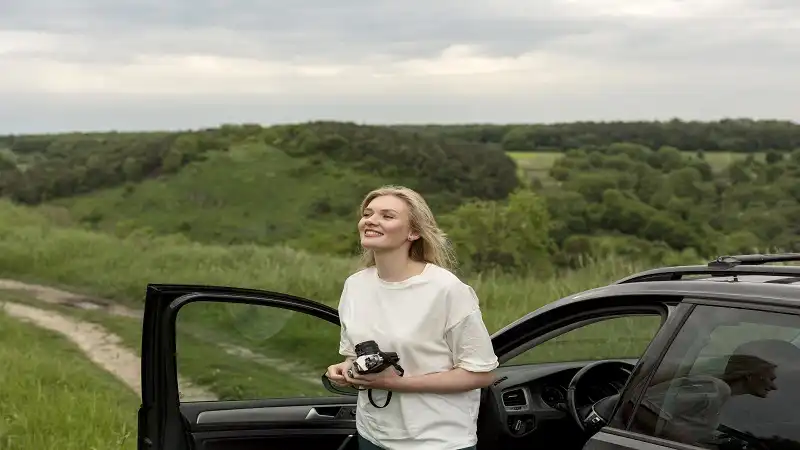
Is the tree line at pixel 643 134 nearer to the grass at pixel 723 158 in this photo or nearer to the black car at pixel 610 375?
the grass at pixel 723 158

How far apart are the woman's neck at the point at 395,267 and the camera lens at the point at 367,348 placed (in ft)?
0.73

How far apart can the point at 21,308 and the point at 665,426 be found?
48.5 ft

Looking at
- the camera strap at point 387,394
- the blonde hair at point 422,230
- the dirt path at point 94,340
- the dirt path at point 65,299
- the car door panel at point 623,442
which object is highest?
the blonde hair at point 422,230

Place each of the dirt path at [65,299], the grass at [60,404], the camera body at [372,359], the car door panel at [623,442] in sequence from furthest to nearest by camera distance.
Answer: the dirt path at [65,299] < the grass at [60,404] < the camera body at [372,359] < the car door panel at [623,442]

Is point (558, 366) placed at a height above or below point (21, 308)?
above

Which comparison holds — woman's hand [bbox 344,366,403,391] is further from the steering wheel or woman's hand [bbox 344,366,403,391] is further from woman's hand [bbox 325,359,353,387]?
the steering wheel

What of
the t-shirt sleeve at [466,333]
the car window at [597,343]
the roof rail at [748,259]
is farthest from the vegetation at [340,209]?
the t-shirt sleeve at [466,333]

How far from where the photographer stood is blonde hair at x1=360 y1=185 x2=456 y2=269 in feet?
9.42

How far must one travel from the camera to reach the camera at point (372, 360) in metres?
2.64

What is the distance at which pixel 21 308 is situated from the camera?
15.5 meters

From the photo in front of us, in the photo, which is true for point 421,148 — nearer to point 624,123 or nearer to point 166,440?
point 624,123

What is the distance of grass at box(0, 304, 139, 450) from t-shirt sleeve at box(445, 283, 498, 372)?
165 inches

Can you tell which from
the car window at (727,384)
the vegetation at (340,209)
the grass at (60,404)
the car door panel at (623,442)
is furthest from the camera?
the vegetation at (340,209)

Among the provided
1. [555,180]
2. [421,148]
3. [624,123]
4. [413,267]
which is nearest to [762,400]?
[413,267]
